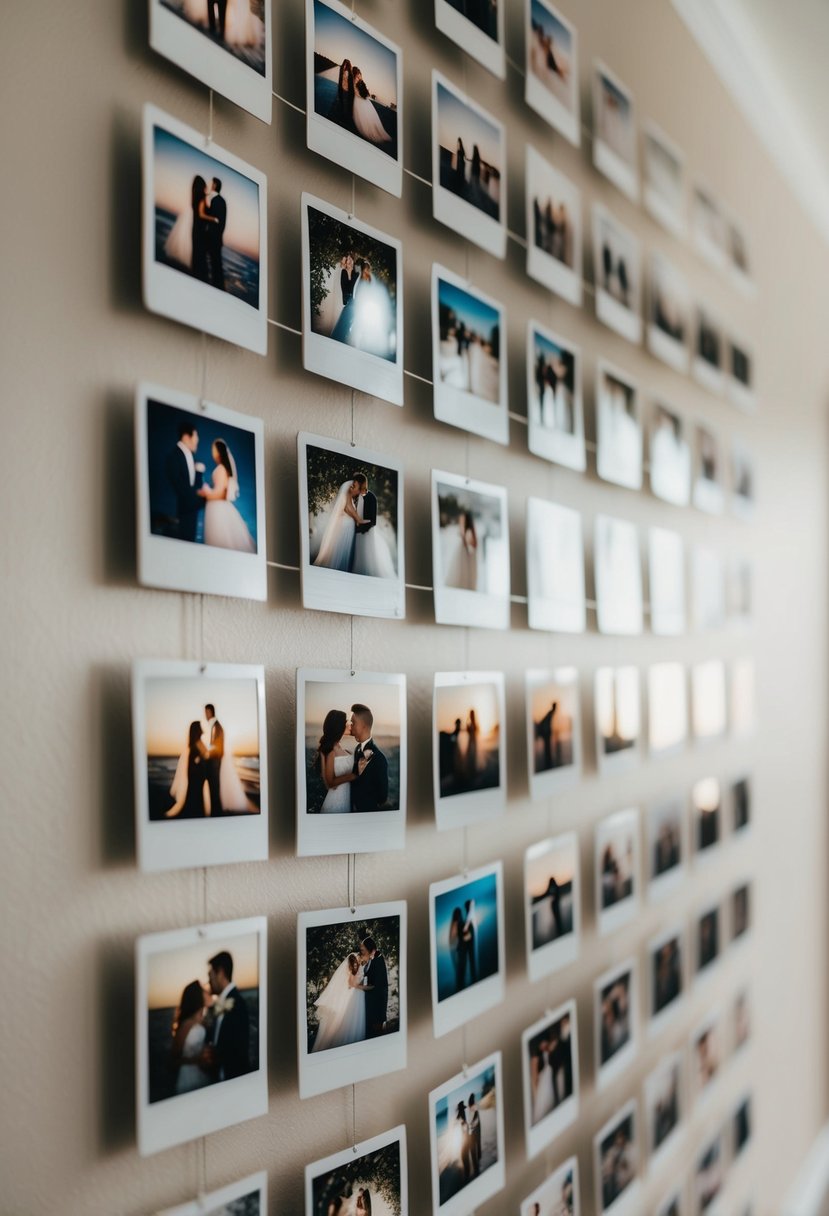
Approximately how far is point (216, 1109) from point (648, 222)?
176 centimetres

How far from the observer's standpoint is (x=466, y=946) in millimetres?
1300

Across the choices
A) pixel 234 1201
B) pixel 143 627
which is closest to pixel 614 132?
pixel 143 627

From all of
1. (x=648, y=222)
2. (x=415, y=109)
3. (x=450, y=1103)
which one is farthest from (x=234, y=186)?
(x=648, y=222)

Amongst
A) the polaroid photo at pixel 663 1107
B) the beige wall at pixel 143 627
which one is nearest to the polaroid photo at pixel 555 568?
the beige wall at pixel 143 627

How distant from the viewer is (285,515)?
1.05 meters

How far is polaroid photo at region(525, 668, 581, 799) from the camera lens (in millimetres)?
1484

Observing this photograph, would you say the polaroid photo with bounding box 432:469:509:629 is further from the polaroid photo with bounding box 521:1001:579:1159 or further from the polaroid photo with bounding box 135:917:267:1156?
the polaroid photo with bounding box 521:1001:579:1159

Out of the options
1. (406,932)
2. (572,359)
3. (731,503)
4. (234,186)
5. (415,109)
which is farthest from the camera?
(731,503)

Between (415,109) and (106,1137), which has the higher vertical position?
(415,109)

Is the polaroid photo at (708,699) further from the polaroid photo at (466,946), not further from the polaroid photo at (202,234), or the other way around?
the polaroid photo at (202,234)

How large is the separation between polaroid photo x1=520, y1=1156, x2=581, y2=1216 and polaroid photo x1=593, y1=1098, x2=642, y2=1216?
0.26ft

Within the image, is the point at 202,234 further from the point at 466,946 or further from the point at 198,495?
the point at 466,946

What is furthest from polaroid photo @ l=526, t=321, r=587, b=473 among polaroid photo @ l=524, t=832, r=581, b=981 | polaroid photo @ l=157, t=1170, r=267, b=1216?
polaroid photo @ l=157, t=1170, r=267, b=1216

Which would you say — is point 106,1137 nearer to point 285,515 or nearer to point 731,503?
point 285,515
